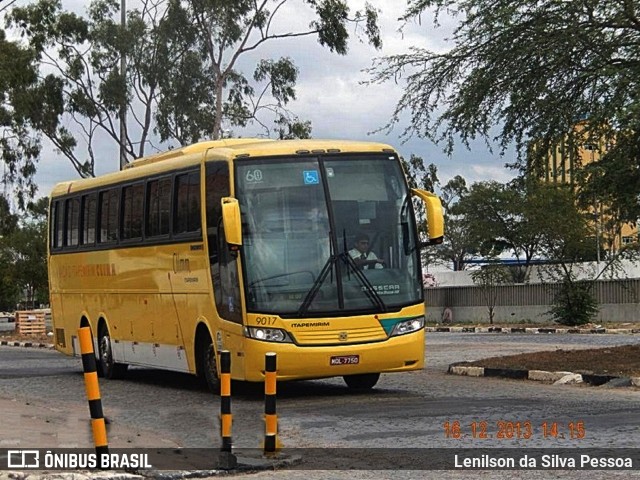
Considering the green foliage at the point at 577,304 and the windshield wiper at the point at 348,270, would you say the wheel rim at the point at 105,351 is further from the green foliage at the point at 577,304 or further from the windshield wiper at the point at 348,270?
the green foliage at the point at 577,304

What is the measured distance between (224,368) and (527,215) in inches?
2484

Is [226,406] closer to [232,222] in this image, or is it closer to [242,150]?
[232,222]

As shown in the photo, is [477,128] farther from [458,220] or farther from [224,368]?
[458,220]

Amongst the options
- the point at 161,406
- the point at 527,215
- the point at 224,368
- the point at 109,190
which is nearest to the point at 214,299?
the point at 161,406

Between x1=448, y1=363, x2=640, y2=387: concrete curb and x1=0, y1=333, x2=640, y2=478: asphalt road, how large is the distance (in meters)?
0.31

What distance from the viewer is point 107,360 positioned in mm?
23625

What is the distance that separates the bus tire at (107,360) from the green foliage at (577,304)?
25.4 meters

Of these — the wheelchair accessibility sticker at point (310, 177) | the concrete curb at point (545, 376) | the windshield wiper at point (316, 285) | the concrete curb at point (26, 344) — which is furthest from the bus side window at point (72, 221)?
the concrete curb at point (26, 344)

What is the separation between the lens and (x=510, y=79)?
2073cm

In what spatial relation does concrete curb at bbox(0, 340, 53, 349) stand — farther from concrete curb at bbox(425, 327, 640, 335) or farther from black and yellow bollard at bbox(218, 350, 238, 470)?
black and yellow bollard at bbox(218, 350, 238, 470)

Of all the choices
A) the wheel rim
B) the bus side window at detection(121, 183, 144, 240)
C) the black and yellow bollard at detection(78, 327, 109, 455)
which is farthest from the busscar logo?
the wheel rim

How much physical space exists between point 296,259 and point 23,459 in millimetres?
6796

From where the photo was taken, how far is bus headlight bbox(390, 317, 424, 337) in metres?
17.5

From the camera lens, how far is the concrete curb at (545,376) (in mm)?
18547
